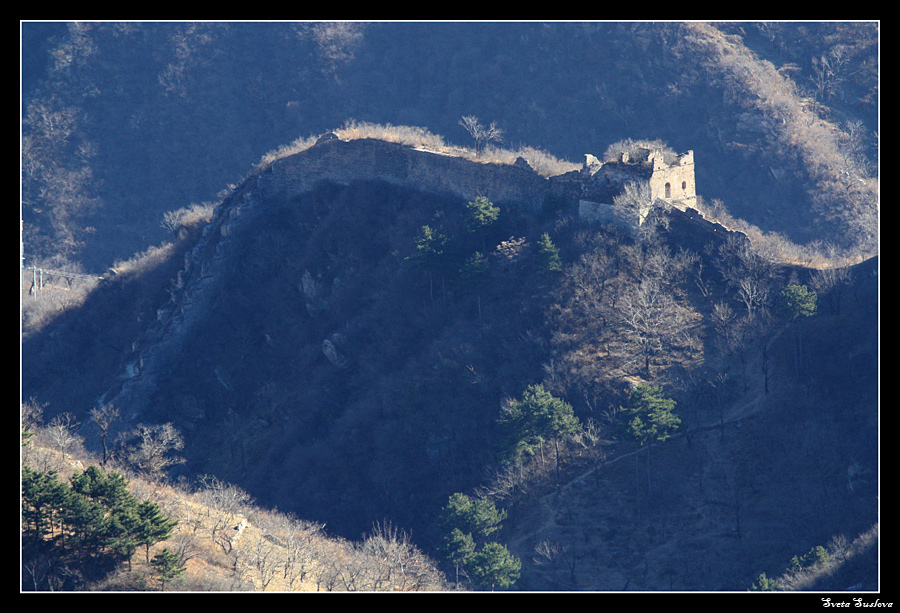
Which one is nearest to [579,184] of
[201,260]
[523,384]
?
[523,384]

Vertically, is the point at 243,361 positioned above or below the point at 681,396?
above

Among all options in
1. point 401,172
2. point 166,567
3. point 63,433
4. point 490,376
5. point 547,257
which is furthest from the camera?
point 401,172

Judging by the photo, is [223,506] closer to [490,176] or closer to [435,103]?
[490,176]

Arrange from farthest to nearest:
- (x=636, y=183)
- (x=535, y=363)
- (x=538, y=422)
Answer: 1. (x=636, y=183)
2. (x=535, y=363)
3. (x=538, y=422)

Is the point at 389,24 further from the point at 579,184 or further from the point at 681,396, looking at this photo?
the point at 681,396

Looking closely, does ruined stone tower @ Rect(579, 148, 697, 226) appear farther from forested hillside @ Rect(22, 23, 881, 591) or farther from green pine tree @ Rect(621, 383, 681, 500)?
green pine tree @ Rect(621, 383, 681, 500)

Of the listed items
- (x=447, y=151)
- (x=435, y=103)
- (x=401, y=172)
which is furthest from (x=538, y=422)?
(x=435, y=103)

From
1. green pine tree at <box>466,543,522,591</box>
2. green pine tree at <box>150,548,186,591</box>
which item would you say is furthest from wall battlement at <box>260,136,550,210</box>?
green pine tree at <box>150,548,186,591</box>

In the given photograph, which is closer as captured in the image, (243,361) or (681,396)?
(681,396)

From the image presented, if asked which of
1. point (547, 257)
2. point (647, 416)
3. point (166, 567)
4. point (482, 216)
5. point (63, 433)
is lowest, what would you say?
point (166, 567)
